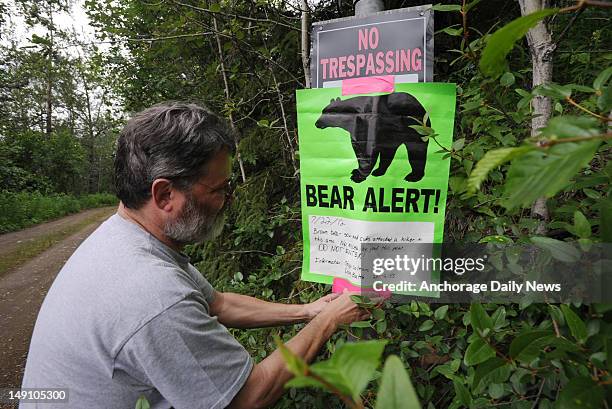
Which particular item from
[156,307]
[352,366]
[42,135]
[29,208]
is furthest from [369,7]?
[42,135]

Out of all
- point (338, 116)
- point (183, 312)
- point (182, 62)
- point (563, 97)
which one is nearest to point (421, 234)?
point (338, 116)

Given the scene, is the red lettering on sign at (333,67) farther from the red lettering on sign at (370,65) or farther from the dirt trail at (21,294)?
the dirt trail at (21,294)

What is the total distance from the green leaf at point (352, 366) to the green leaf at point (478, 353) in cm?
47

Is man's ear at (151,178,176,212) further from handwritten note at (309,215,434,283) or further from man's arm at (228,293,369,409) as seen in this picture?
man's arm at (228,293,369,409)

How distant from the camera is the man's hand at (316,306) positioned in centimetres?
147

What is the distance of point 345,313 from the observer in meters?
1.28

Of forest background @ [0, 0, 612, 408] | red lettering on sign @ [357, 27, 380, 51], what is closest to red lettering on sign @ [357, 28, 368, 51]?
red lettering on sign @ [357, 27, 380, 51]

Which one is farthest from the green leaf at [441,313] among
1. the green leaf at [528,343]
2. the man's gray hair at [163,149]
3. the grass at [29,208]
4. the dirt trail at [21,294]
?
the grass at [29,208]

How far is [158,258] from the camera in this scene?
1246 mm

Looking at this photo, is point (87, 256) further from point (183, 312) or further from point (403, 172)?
point (403, 172)

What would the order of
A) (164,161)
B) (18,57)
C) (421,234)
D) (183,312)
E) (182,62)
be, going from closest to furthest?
(183,312)
(421,234)
(164,161)
(182,62)
(18,57)

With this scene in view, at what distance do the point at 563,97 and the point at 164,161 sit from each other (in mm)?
1190

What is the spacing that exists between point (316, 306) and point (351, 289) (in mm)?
258

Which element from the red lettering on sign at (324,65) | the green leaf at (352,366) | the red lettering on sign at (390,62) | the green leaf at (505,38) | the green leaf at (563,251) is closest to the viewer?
the green leaf at (352,366)
